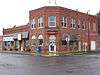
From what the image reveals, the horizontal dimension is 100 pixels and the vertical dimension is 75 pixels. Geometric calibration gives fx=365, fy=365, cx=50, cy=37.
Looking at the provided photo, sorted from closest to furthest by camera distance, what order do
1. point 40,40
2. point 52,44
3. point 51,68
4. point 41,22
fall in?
point 51,68 → point 52,44 → point 40,40 → point 41,22

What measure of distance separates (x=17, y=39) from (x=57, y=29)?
15.7m

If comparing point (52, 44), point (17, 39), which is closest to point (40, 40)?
point (52, 44)

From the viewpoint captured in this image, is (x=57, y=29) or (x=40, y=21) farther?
(x=40, y=21)

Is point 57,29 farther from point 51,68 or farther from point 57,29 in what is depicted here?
point 51,68

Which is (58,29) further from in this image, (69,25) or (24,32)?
(24,32)

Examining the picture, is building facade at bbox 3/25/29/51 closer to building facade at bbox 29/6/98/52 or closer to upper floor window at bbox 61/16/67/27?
building facade at bbox 29/6/98/52

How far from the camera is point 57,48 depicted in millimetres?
67500

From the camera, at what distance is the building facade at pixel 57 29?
67.7 m

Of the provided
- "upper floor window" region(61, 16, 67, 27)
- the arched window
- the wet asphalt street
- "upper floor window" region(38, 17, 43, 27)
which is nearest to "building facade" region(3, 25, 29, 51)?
the arched window

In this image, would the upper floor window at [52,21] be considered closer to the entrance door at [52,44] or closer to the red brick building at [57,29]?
the red brick building at [57,29]

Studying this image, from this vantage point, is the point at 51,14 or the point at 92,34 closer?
the point at 51,14

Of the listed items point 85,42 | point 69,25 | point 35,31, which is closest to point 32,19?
point 35,31

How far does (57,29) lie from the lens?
67.8 meters

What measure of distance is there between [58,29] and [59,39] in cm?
188
